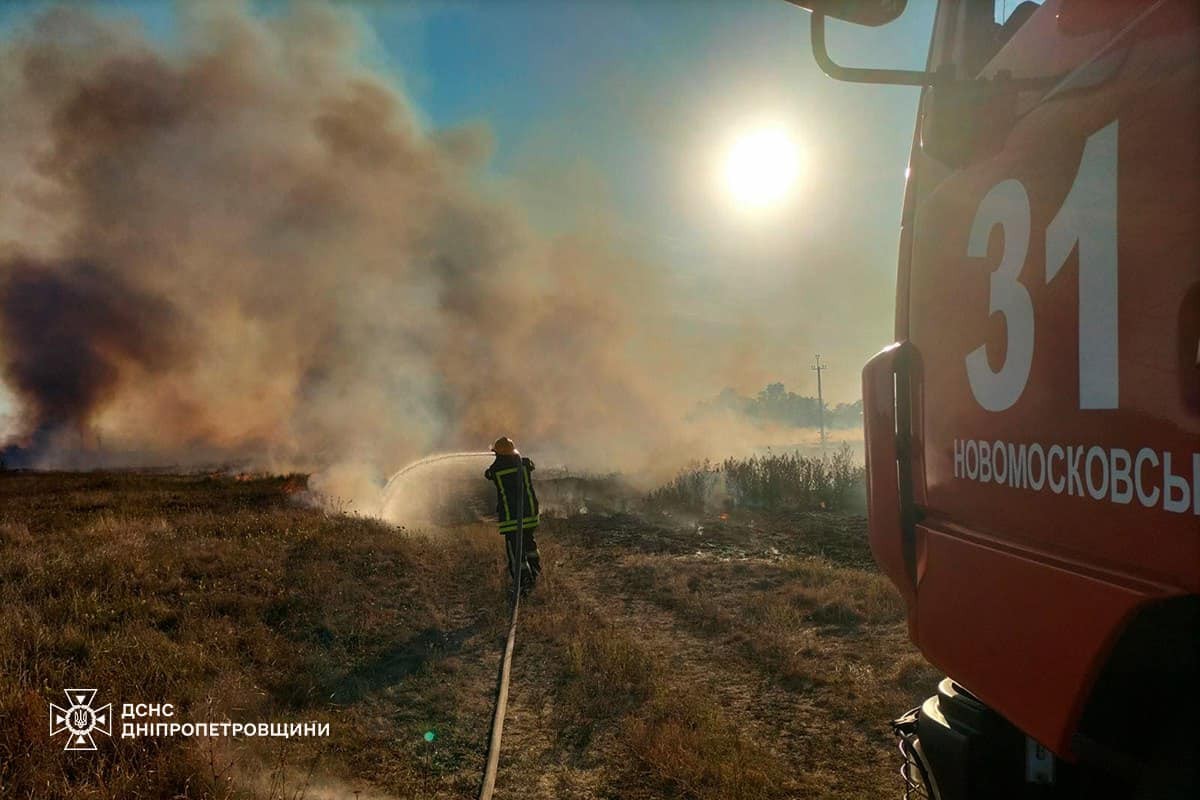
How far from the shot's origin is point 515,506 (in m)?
8.91

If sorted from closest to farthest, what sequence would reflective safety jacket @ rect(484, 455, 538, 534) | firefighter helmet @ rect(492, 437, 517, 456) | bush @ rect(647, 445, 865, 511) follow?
reflective safety jacket @ rect(484, 455, 538, 534) < firefighter helmet @ rect(492, 437, 517, 456) < bush @ rect(647, 445, 865, 511)

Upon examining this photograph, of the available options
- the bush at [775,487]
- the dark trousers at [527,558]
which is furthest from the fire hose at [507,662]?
the bush at [775,487]

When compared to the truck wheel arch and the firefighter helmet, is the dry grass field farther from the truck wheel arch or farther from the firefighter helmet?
the truck wheel arch

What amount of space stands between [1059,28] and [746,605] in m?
6.91

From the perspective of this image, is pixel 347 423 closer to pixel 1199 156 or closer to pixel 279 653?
pixel 279 653

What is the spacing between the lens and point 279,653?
567 centimetres

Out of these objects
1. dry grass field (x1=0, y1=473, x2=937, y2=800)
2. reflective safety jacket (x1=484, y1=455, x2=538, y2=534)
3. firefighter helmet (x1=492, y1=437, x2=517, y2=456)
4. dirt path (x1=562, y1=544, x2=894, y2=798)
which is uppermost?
firefighter helmet (x1=492, y1=437, x2=517, y2=456)

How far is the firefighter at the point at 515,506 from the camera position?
8.73 meters

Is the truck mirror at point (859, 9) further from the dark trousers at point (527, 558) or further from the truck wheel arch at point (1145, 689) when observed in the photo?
the dark trousers at point (527, 558)

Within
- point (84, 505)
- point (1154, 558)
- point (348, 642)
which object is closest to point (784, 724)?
point (348, 642)

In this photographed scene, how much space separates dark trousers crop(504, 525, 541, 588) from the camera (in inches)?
341

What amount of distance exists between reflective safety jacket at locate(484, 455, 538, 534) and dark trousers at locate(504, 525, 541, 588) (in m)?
0.14

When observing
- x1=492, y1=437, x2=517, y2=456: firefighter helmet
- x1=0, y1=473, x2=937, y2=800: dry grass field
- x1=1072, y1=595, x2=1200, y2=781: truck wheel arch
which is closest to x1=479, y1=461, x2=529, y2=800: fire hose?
x1=0, y1=473, x2=937, y2=800: dry grass field

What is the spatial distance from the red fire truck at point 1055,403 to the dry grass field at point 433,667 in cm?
249
